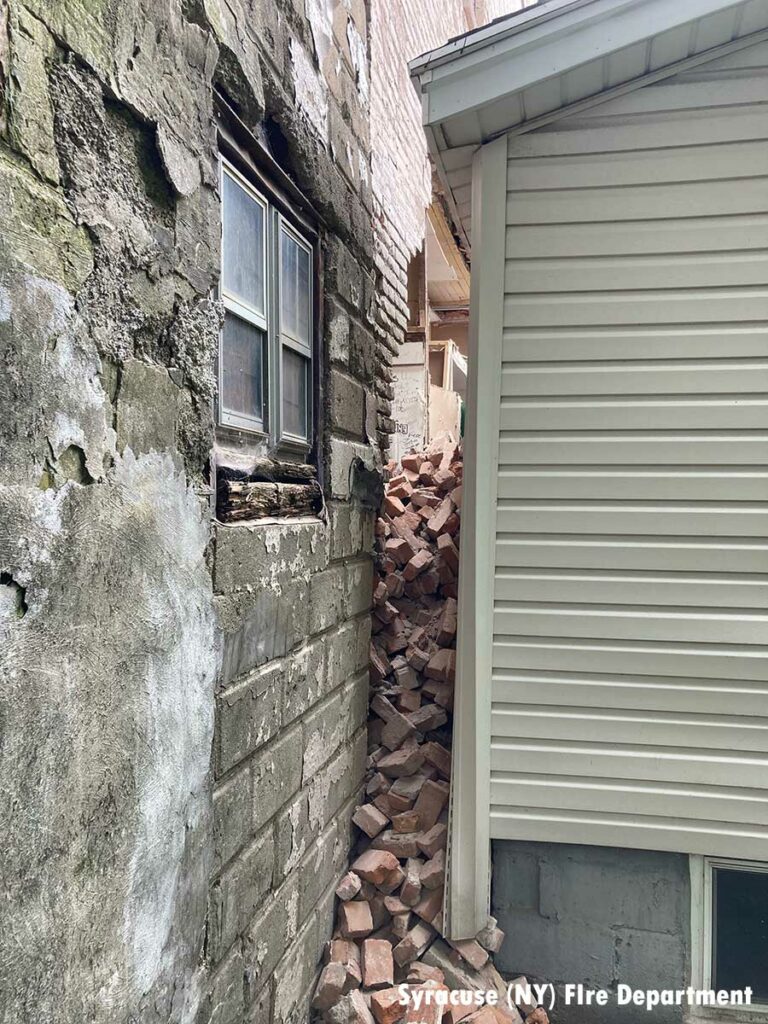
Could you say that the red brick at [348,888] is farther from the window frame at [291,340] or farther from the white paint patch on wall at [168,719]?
the window frame at [291,340]

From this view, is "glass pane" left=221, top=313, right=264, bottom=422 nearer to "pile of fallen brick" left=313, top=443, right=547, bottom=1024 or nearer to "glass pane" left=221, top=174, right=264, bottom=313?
"glass pane" left=221, top=174, right=264, bottom=313

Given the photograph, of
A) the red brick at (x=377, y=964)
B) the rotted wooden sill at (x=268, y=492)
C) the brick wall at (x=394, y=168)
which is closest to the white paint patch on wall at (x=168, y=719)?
the rotted wooden sill at (x=268, y=492)

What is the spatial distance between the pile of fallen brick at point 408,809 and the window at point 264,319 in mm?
1322

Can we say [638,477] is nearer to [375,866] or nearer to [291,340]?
[291,340]

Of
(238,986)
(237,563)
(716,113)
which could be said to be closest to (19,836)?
(237,563)

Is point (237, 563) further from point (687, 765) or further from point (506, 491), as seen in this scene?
point (687, 765)

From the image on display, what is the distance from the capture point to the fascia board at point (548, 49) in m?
2.69

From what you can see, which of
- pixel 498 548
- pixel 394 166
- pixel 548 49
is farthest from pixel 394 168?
pixel 498 548

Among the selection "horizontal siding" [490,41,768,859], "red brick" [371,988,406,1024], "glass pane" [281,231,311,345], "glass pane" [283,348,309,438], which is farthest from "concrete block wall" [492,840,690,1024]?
"glass pane" [281,231,311,345]

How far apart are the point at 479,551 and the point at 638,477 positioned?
0.80 meters

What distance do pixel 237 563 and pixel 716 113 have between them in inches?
112

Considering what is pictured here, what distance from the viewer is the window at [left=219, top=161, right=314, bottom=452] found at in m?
2.13

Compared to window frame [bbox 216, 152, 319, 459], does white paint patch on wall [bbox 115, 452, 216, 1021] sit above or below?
below

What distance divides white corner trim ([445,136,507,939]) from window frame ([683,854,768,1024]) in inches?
38.1
